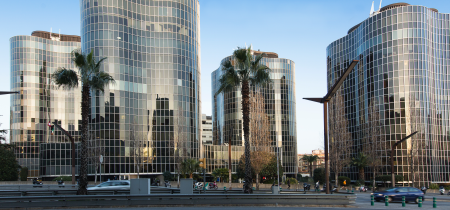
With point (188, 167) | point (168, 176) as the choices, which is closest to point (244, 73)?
point (188, 167)

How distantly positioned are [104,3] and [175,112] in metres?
23.8

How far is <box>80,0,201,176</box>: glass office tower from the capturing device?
75.6 meters

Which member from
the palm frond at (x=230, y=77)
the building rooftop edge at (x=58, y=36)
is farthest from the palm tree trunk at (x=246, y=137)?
the building rooftop edge at (x=58, y=36)

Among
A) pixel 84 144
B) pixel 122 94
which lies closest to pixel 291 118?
pixel 122 94

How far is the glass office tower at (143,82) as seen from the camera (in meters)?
75.6

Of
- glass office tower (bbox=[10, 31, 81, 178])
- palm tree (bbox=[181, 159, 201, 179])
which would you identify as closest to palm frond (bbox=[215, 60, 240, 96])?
palm tree (bbox=[181, 159, 201, 179])

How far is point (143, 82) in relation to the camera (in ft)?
259

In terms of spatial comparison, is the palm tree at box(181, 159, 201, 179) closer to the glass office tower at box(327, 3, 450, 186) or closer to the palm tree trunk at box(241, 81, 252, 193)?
the glass office tower at box(327, 3, 450, 186)

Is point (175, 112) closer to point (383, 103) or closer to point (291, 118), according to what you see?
point (383, 103)

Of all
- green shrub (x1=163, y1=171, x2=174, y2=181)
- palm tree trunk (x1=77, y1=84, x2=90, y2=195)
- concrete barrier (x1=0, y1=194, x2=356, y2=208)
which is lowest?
green shrub (x1=163, y1=171, x2=174, y2=181)

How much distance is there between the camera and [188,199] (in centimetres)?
2320

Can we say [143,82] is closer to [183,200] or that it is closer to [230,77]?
[230,77]

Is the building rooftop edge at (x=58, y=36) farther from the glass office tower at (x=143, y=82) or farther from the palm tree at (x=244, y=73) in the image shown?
the palm tree at (x=244, y=73)

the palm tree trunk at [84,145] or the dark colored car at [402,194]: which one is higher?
the palm tree trunk at [84,145]
